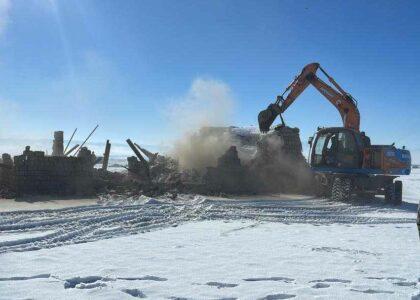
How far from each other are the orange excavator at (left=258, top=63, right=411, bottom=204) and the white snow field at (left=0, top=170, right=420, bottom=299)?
2.75 meters

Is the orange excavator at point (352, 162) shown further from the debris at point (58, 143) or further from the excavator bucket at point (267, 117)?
the debris at point (58, 143)

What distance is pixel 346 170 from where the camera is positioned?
1605cm

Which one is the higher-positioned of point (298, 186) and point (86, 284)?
point (298, 186)

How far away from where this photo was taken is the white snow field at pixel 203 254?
5.34 metres

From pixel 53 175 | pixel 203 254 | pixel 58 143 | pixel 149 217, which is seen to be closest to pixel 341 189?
pixel 149 217

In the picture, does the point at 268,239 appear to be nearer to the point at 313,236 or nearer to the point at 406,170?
the point at 313,236

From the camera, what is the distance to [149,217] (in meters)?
10.8

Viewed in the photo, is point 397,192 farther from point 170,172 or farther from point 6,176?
point 6,176

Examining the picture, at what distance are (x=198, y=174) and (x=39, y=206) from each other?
23.5 ft

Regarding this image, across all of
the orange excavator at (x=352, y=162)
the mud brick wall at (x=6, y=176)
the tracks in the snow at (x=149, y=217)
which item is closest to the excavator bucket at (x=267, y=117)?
the orange excavator at (x=352, y=162)

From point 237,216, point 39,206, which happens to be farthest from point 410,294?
point 39,206

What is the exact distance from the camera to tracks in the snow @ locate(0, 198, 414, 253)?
8.46 meters

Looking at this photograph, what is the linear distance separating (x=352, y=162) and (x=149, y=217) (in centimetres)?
806

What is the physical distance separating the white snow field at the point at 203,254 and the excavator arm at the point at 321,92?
585cm
